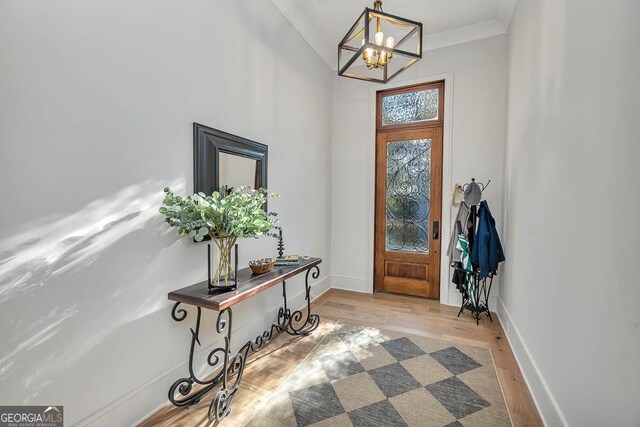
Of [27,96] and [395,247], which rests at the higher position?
[27,96]

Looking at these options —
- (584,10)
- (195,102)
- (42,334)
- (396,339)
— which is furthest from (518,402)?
(195,102)

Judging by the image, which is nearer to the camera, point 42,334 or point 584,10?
point 42,334

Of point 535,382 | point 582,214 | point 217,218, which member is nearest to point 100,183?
point 217,218

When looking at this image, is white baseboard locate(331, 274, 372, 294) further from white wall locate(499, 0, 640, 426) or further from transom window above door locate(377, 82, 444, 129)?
transom window above door locate(377, 82, 444, 129)

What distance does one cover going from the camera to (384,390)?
76.4 inches

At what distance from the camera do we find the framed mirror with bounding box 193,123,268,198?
77.3 inches

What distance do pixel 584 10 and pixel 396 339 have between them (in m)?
2.65

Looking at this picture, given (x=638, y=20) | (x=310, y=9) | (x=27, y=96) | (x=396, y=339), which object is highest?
(x=310, y=9)

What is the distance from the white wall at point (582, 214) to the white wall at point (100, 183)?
2.22 meters

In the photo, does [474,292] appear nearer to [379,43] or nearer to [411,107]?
[411,107]

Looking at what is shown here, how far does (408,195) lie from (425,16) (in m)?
2.16

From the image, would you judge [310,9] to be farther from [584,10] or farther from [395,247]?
[395,247]

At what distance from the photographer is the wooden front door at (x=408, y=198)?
373 centimetres

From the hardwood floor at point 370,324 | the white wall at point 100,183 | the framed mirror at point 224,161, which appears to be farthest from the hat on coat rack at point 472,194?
the white wall at point 100,183
